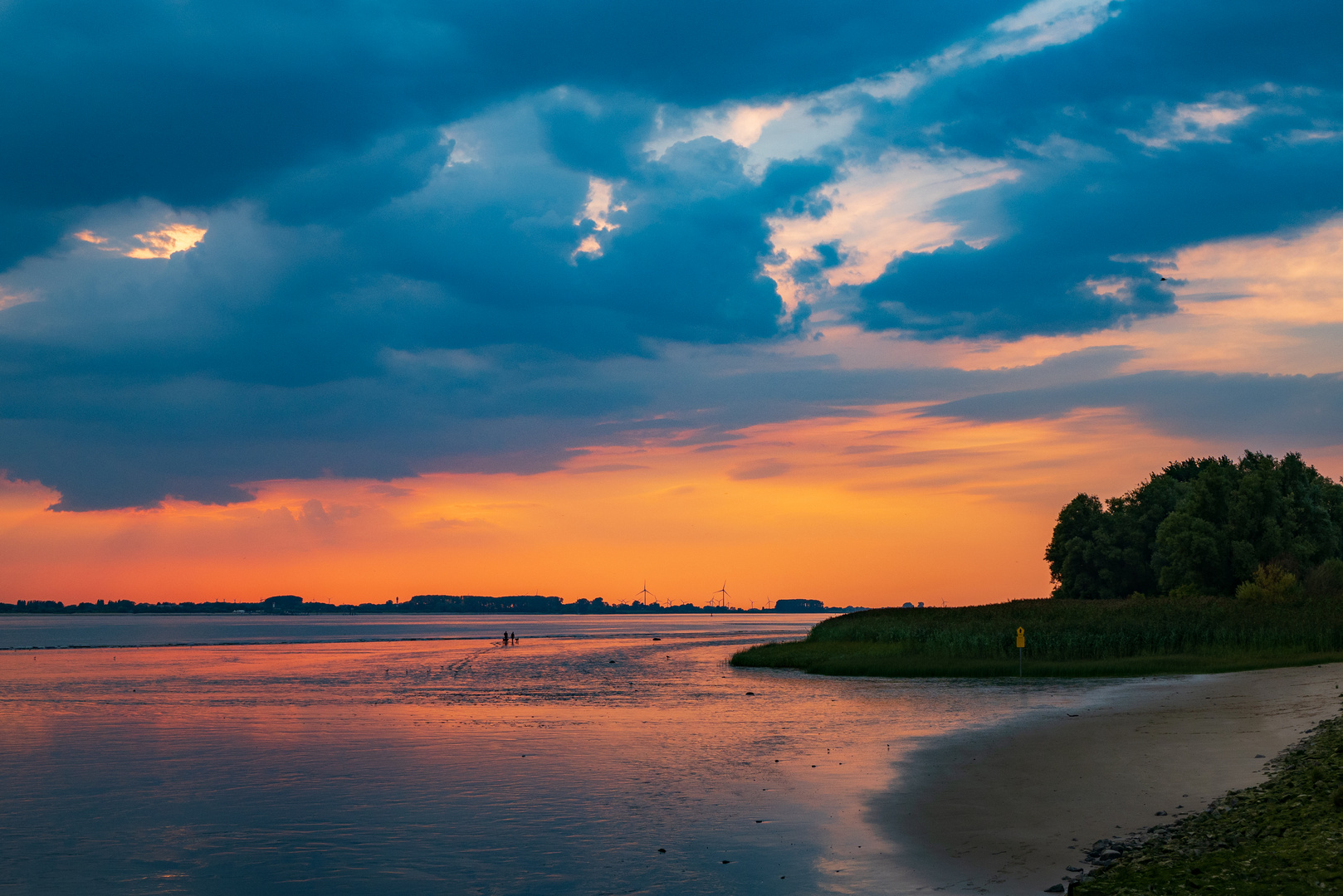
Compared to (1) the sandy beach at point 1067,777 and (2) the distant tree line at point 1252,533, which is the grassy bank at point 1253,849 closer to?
(1) the sandy beach at point 1067,777

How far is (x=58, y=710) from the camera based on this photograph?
43750 millimetres

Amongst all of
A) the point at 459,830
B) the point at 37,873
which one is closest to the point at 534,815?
the point at 459,830

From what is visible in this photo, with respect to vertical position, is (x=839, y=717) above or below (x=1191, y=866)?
below

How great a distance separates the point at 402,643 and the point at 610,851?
113279 millimetres

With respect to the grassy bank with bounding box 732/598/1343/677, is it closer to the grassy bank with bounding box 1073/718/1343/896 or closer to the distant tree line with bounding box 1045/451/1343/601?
the distant tree line with bounding box 1045/451/1343/601

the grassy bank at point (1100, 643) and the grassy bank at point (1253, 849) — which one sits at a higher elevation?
the grassy bank at point (1253, 849)

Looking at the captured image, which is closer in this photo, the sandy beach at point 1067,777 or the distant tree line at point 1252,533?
the sandy beach at point 1067,777

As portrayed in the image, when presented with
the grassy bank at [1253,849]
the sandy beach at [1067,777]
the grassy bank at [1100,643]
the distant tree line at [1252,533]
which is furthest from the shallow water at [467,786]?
the distant tree line at [1252,533]

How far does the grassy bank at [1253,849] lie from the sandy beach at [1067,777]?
1002 mm

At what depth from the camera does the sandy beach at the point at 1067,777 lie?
51.5 ft

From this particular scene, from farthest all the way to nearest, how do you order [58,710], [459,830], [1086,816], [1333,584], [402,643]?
[402,643]
[1333,584]
[58,710]
[459,830]
[1086,816]

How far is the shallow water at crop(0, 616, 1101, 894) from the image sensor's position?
16109mm

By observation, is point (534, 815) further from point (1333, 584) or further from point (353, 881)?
point (1333, 584)

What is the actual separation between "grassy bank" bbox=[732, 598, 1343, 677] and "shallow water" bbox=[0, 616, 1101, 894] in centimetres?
875
